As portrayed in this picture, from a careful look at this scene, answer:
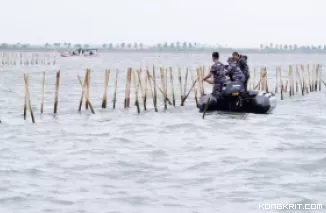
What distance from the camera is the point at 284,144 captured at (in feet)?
64.1

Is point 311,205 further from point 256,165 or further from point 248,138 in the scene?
point 248,138

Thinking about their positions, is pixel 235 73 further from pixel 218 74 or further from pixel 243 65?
pixel 243 65

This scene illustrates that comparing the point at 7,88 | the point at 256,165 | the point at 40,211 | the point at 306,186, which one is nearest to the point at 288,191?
the point at 306,186

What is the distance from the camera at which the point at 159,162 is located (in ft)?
53.8

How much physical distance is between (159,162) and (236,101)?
8.46 metres

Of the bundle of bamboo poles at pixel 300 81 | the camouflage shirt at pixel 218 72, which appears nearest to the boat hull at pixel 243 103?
the camouflage shirt at pixel 218 72

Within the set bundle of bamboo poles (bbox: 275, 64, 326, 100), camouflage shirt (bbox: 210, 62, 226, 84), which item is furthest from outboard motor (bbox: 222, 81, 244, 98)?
bundle of bamboo poles (bbox: 275, 64, 326, 100)

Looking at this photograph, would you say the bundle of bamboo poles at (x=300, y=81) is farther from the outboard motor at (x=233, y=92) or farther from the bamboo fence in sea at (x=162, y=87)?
the outboard motor at (x=233, y=92)

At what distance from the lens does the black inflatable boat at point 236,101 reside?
79.2 feet

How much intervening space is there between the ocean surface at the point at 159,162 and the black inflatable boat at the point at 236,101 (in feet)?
1.31

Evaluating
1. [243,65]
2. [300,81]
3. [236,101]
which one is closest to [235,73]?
[243,65]

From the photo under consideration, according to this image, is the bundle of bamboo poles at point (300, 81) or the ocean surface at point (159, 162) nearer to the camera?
the ocean surface at point (159, 162)

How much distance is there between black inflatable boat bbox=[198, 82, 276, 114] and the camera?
24141 mm

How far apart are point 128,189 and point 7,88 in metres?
35.6
